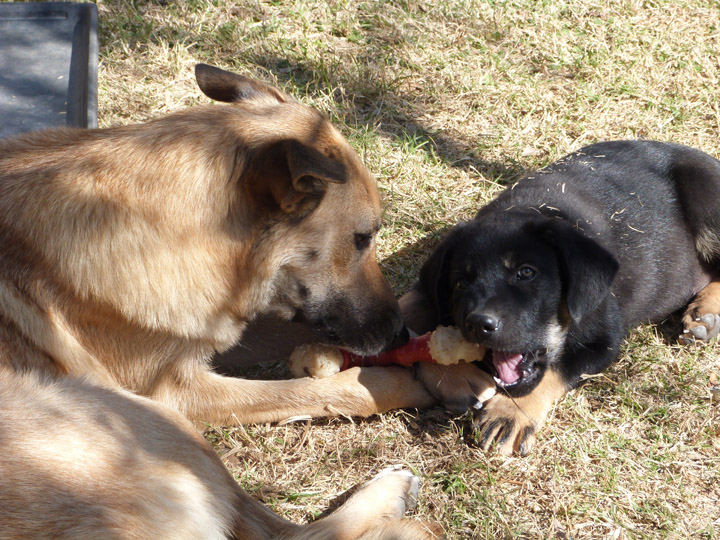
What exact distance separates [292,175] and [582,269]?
Answer: 153 cm

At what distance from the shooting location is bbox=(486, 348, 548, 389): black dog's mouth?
344 centimetres

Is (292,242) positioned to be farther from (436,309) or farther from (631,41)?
(631,41)

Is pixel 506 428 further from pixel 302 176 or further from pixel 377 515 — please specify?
pixel 302 176

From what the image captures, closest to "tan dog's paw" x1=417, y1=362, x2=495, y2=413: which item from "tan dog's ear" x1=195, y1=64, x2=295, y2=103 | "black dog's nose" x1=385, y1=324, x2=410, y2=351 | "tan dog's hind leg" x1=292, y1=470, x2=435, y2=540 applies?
"black dog's nose" x1=385, y1=324, x2=410, y2=351

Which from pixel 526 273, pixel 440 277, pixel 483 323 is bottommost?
pixel 440 277

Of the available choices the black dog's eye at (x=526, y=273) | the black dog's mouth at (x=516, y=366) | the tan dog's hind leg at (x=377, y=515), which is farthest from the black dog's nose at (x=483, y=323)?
the tan dog's hind leg at (x=377, y=515)

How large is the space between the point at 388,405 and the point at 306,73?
3.40m

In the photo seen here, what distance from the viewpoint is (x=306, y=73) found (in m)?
5.93

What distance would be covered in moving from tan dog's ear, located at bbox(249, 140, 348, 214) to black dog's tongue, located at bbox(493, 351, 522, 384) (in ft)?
4.08

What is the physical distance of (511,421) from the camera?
334 cm

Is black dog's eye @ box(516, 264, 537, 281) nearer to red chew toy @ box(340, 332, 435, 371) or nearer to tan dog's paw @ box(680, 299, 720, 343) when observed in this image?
red chew toy @ box(340, 332, 435, 371)

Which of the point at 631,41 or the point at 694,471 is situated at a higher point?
the point at 631,41

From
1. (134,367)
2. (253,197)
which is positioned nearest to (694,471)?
(253,197)

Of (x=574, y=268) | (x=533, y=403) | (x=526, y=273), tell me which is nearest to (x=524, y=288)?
(x=526, y=273)
